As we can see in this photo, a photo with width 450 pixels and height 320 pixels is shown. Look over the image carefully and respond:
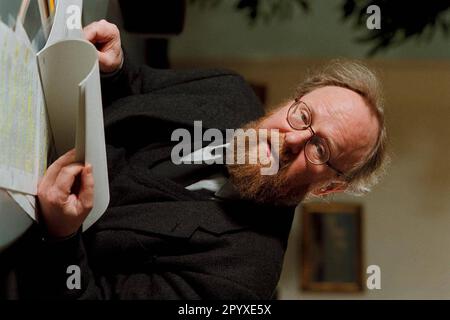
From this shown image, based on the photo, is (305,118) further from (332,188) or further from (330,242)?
(330,242)

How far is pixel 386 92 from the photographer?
43.1 inches

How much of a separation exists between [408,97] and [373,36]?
147 millimetres

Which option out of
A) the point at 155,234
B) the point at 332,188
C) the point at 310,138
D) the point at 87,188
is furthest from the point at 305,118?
the point at 87,188

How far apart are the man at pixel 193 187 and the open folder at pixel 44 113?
2.6 inches

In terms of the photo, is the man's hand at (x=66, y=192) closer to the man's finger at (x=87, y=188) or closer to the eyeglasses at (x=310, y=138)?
the man's finger at (x=87, y=188)

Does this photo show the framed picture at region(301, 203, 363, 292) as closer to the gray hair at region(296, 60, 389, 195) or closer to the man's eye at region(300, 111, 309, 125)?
the gray hair at region(296, 60, 389, 195)

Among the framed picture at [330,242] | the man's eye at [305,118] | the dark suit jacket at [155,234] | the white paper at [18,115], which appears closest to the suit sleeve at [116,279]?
the dark suit jacket at [155,234]

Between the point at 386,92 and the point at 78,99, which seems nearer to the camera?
the point at 78,99

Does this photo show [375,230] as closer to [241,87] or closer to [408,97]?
[408,97]

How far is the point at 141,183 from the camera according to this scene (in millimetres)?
757

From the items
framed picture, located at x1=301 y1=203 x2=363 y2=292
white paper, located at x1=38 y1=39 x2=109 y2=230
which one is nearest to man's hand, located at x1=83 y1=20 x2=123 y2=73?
white paper, located at x1=38 y1=39 x2=109 y2=230

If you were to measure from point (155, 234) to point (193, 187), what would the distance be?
0.37 ft
